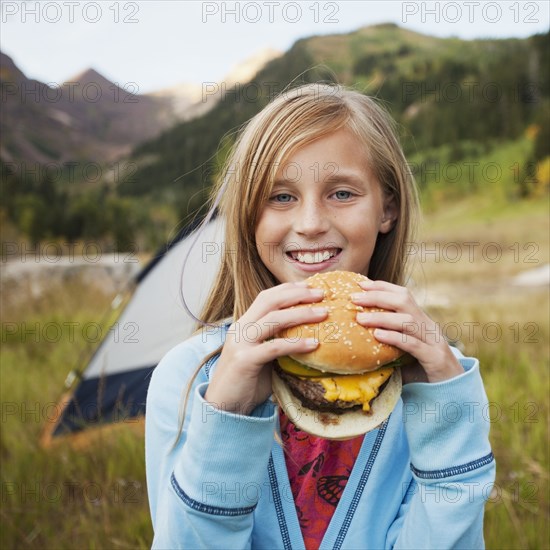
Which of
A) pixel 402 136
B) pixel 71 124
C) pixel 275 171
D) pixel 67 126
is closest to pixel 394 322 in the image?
pixel 275 171

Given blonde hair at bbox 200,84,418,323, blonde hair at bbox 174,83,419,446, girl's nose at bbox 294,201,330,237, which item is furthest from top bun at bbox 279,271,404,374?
blonde hair at bbox 200,84,418,323

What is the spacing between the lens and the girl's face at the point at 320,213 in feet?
5.79

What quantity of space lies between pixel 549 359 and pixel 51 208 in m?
9.74

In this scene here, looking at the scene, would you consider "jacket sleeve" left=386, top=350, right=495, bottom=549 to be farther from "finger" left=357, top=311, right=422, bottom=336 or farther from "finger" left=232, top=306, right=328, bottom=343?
"finger" left=232, top=306, right=328, bottom=343

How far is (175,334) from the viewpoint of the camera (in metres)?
4.95

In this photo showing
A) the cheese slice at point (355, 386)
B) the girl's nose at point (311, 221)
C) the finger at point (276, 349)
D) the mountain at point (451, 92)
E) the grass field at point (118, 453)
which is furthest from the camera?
the mountain at point (451, 92)

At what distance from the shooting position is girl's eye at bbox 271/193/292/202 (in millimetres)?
1858

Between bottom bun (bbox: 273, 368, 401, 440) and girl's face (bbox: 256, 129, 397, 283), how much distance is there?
0.45 m

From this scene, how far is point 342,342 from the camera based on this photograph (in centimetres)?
143

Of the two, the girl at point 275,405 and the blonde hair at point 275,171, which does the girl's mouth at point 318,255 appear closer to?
the girl at point 275,405

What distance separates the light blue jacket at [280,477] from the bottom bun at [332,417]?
5 centimetres

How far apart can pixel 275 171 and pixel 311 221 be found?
23 cm

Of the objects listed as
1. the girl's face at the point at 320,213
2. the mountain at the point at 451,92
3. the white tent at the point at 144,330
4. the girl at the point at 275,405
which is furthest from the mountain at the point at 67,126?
the mountain at the point at 451,92

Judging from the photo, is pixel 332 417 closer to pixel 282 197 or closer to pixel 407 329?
pixel 407 329
